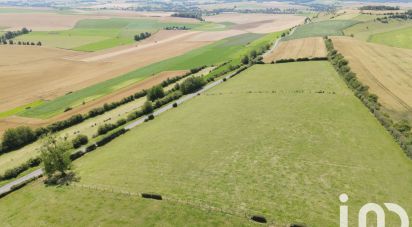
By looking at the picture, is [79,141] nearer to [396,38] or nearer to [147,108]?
[147,108]

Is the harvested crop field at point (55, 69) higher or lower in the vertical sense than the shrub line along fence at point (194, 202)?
higher

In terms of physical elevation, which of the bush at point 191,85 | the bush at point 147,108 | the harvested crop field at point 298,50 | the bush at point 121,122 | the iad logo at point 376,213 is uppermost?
the harvested crop field at point 298,50

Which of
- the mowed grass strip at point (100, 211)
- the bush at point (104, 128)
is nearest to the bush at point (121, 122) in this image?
the bush at point (104, 128)

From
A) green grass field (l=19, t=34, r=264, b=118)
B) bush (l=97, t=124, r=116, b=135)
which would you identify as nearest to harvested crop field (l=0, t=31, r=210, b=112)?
green grass field (l=19, t=34, r=264, b=118)

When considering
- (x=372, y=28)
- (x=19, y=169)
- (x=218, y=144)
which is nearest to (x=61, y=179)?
(x=19, y=169)

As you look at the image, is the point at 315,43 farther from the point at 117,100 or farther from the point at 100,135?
the point at 100,135

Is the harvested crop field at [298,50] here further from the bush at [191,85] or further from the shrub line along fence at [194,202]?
the shrub line along fence at [194,202]

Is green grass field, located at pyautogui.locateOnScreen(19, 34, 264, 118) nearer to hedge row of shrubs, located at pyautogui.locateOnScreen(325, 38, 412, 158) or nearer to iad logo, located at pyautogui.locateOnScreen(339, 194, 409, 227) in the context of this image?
hedge row of shrubs, located at pyautogui.locateOnScreen(325, 38, 412, 158)
